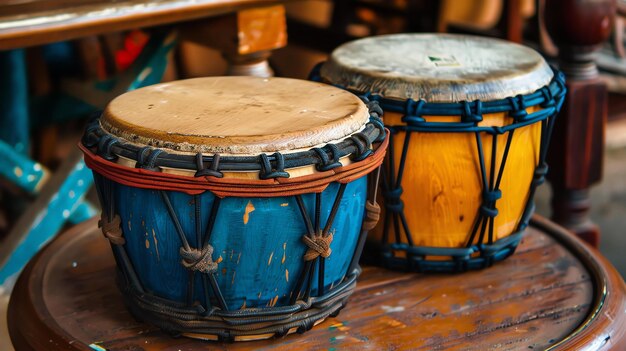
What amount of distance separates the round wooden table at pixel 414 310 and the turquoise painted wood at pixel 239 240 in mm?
91

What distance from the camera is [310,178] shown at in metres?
0.94

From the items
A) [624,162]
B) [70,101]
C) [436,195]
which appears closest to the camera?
[436,195]

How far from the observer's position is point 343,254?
1.07m

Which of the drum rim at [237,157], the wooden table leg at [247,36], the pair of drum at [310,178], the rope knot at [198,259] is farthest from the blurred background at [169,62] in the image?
the rope knot at [198,259]

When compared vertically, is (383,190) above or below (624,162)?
above

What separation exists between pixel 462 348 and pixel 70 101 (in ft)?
5.62

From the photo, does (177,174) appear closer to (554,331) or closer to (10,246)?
(554,331)

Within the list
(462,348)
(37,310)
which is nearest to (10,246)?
(37,310)

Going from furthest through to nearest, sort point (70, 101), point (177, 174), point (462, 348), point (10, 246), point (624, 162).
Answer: point (624, 162) → point (70, 101) → point (10, 246) → point (462, 348) → point (177, 174)

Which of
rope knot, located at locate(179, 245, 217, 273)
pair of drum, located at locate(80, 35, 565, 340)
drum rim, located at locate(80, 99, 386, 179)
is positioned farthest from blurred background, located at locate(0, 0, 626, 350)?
rope knot, located at locate(179, 245, 217, 273)

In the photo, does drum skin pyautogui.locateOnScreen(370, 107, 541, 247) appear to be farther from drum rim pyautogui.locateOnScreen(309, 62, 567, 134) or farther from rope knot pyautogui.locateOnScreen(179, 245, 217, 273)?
rope knot pyautogui.locateOnScreen(179, 245, 217, 273)

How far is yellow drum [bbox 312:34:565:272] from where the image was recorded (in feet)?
3.72

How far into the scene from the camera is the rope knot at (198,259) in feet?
3.16

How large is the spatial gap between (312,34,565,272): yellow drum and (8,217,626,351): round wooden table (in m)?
0.06
